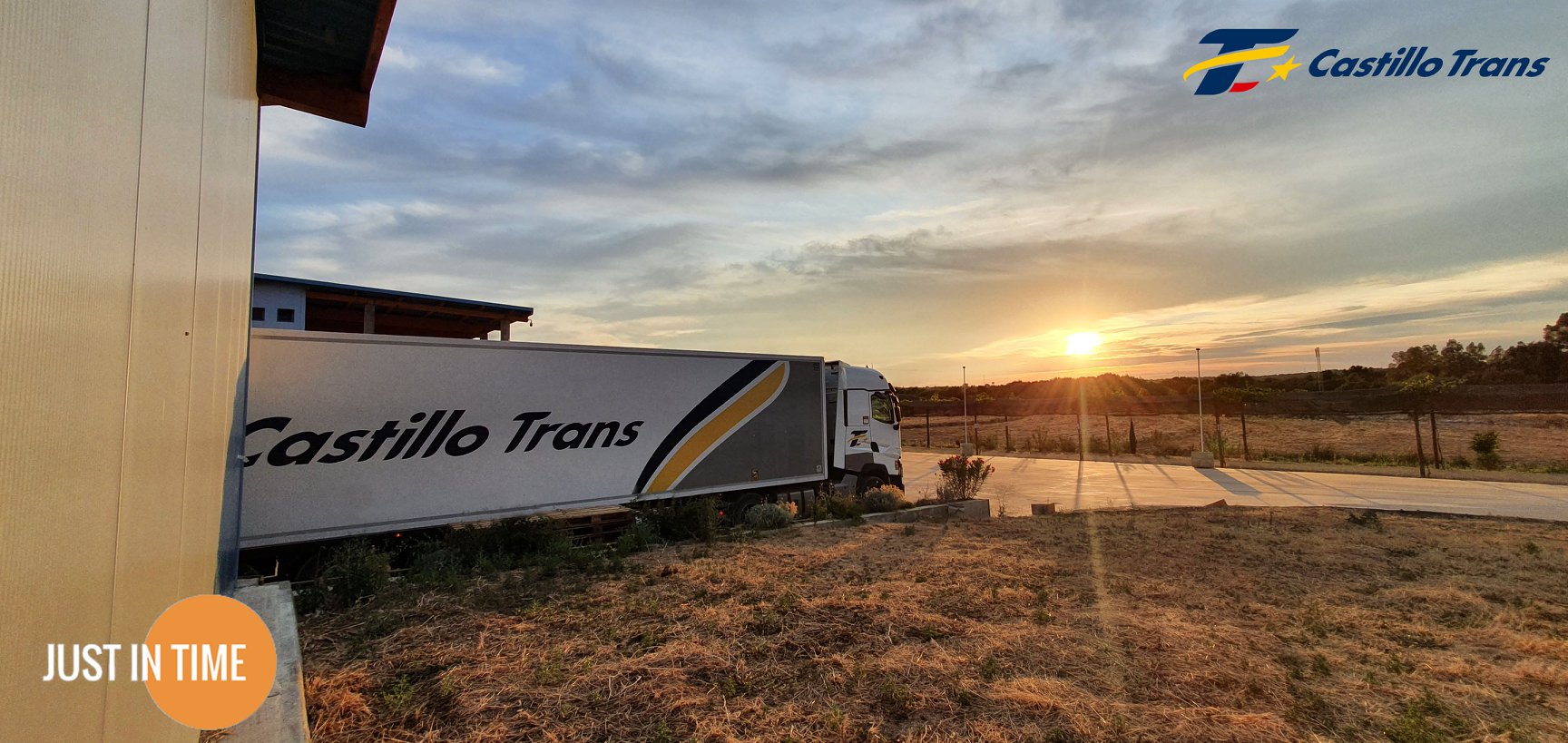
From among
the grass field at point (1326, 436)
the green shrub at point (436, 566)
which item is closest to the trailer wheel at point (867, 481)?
the green shrub at point (436, 566)

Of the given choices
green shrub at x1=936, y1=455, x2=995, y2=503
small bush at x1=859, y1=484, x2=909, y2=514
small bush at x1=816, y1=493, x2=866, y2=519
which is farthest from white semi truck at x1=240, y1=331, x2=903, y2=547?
green shrub at x1=936, y1=455, x2=995, y2=503

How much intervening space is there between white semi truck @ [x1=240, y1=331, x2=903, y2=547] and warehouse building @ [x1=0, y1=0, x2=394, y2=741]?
461 centimetres

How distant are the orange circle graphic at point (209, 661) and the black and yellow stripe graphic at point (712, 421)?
263 inches

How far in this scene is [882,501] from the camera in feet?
40.1

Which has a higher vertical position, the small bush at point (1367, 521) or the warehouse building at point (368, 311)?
the warehouse building at point (368, 311)

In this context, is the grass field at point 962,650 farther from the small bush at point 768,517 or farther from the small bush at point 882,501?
the small bush at point 882,501

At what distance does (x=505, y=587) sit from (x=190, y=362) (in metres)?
4.49

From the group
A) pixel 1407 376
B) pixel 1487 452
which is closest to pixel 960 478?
pixel 1487 452

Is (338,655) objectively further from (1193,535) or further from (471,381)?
(1193,535)

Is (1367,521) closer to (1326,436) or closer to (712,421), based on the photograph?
(712,421)

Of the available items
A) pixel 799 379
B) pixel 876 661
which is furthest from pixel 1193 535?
pixel 876 661

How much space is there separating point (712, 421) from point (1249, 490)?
1545 centimetres

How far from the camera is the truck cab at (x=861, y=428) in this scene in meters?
12.9

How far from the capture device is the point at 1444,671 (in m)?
4.64
